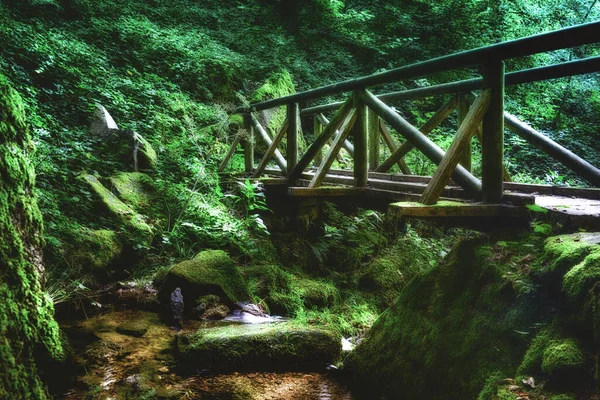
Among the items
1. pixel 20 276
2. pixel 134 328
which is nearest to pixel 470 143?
pixel 20 276

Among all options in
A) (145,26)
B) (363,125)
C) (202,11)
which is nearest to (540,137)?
(363,125)

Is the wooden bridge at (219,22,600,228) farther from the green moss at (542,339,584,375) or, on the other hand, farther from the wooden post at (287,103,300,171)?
the green moss at (542,339,584,375)

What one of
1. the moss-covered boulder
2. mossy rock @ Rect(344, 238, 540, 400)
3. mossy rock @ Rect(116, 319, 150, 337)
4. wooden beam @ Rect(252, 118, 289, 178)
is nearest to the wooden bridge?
mossy rock @ Rect(344, 238, 540, 400)

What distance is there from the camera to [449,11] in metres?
13.4

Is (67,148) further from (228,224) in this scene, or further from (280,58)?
(280,58)

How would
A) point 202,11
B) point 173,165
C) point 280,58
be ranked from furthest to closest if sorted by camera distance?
point 202,11
point 280,58
point 173,165

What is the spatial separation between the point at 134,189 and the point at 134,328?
2967 millimetres

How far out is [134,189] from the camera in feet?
23.1

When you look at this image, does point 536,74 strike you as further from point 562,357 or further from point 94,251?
point 94,251

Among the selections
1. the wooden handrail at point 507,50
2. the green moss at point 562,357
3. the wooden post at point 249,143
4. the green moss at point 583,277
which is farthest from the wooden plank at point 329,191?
the wooden post at point 249,143

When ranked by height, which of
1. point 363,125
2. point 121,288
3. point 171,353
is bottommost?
point 171,353

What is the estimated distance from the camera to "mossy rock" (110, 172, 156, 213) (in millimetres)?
6754

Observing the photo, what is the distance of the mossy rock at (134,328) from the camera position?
4.53m

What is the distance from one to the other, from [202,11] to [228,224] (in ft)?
35.0
